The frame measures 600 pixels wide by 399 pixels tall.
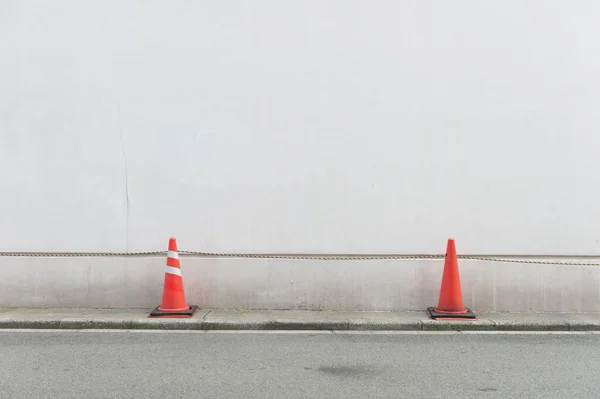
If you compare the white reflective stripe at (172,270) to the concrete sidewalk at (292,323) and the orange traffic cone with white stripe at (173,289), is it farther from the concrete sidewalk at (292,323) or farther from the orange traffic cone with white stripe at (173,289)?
the concrete sidewalk at (292,323)

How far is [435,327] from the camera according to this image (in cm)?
604

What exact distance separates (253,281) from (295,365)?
2195 mm

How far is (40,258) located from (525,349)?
21.2 ft

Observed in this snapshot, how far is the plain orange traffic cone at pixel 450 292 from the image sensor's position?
6.28 metres

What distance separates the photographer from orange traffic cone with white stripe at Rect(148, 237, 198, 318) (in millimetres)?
6332

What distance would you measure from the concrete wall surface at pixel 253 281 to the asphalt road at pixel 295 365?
94 centimetres

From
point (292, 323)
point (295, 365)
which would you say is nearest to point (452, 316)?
point (292, 323)

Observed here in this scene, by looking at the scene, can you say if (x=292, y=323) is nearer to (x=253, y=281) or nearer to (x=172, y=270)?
(x=253, y=281)

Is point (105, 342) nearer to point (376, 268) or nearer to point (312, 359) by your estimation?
point (312, 359)

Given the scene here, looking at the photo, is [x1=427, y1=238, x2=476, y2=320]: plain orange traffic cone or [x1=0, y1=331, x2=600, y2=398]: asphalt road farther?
[x1=427, y1=238, x2=476, y2=320]: plain orange traffic cone

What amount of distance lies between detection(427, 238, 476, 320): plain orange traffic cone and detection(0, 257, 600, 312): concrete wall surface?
37 centimetres

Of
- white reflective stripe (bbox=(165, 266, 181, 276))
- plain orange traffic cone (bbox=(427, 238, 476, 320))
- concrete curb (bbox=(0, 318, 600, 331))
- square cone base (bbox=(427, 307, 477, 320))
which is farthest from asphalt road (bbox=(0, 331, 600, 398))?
white reflective stripe (bbox=(165, 266, 181, 276))

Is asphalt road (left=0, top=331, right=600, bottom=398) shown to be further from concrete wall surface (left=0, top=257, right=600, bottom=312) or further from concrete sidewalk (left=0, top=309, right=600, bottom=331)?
concrete wall surface (left=0, top=257, right=600, bottom=312)

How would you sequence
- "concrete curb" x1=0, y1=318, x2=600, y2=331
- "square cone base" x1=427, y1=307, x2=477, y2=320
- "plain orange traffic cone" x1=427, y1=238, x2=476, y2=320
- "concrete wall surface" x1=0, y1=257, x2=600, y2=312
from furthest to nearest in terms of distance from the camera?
"concrete wall surface" x1=0, y1=257, x2=600, y2=312
"plain orange traffic cone" x1=427, y1=238, x2=476, y2=320
"square cone base" x1=427, y1=307, x2=477, y2=320
"concrete curb" x1=0, y1=318, x2=600, y2=331
